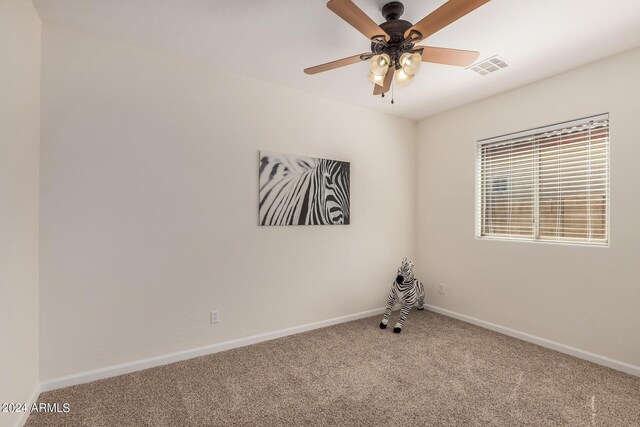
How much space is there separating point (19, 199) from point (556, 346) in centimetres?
419

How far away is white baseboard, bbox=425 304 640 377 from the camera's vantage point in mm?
2420

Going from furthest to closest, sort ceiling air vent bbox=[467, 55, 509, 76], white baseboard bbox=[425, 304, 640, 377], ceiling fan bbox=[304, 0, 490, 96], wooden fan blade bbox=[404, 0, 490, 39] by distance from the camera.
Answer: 1. ceiling air vent bbox=[467, 55, 509, 76]
2. white baseboard bbox=[425, 304, 640, 377]
3. ceiling fan bbox=[304, 0, 490, 96]
4. wooden fan blade bbox=[404, 0, 490, 39]

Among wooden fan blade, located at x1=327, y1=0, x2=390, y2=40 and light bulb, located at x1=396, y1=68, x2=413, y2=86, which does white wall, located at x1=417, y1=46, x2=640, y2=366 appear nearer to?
light bulb, located at x1=396, y1=68, x2=413, y2=86

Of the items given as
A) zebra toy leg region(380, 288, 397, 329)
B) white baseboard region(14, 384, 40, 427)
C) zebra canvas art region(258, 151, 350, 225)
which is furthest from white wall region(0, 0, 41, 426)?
zebra toy leg region(380, 288, 397, 329)

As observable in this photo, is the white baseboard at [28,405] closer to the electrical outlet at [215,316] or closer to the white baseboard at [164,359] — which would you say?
the white baseboard at [164,359]

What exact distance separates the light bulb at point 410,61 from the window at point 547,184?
6.28 feet

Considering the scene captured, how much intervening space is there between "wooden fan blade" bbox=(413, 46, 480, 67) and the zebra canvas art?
1.57 m

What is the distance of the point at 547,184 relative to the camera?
3.00 meters

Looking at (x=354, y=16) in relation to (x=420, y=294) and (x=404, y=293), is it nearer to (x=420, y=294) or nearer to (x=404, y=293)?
(x=404, y=293)

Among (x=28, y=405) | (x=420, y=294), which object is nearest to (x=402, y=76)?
(x=420, y=294)

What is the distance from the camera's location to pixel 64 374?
7.10 ft

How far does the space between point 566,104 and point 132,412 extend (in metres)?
4.11

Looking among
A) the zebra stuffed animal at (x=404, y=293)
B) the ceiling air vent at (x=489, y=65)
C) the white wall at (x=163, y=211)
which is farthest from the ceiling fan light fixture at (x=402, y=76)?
the zebra stuffed animal at (x=404, y=293)

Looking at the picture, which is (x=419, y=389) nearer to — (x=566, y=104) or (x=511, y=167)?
(x=511, y=167)
